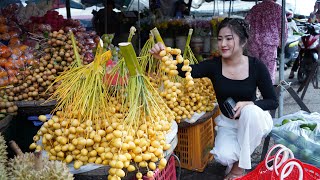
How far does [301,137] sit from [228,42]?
0.86 meters

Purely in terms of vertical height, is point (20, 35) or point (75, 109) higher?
point (20, 35)

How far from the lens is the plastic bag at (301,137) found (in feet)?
8.14

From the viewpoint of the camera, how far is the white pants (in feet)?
8.31

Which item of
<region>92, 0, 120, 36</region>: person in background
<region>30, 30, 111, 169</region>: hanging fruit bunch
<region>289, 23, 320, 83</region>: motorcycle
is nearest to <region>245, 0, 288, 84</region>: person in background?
<region>289, 23, 320, 83</region>: motorcycle

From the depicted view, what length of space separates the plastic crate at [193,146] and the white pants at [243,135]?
9.5 inches

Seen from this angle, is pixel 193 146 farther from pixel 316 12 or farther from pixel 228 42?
pixel 316 12

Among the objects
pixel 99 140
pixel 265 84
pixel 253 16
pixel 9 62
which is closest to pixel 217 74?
pixel 265 84

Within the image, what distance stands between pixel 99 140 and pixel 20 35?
2.05 m

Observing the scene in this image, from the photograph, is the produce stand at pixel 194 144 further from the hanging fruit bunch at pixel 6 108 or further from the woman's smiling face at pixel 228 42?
the hanging fruit bunch at pixel 6 108

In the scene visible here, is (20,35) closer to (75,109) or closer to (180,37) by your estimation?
(75,109)

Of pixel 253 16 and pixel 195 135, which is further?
pixel 253 16

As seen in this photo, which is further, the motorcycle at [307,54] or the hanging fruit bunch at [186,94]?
the motorcycle at [307,54]

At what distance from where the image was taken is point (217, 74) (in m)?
2.74

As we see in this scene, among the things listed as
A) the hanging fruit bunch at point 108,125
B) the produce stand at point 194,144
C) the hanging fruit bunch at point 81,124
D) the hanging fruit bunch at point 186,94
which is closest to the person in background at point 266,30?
the hanging fruit bunch at point 186,94
